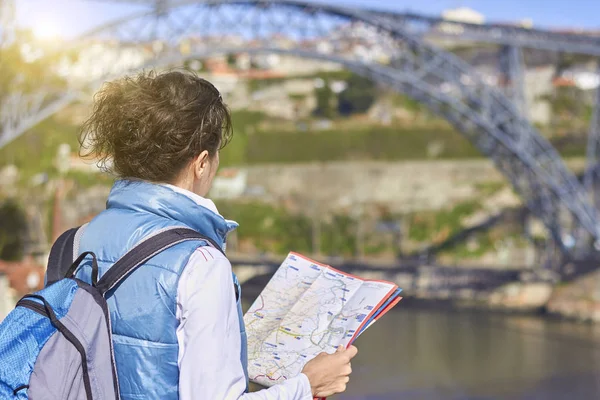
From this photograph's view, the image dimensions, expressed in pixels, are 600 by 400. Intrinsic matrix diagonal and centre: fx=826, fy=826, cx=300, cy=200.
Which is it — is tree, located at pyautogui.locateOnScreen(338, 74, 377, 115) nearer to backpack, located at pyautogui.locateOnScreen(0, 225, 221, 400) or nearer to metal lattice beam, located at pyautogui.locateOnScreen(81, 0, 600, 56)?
metal lattice beam, located at pyautogui.locateOnScreen(81, 0, 600, 56)

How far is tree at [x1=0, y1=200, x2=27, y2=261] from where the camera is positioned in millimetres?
12289

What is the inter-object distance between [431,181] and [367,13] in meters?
8.23

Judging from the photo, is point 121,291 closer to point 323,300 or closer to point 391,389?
point 323,300

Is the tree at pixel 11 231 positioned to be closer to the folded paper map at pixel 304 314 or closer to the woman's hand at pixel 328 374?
the folded paper map at pixel 304 314

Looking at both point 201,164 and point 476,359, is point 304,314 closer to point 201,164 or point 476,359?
point 201,164

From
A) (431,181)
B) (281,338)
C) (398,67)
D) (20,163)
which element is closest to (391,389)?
(398,67)

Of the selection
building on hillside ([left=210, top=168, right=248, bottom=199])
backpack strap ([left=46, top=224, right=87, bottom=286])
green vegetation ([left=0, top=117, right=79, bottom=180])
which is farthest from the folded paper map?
green vegetation ([left=0, top=117, right=79, bottom=180])

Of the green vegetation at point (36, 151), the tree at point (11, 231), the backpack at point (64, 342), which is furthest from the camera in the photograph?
the green vegetation at point (36, 151)

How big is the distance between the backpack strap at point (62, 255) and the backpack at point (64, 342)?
0.18ft

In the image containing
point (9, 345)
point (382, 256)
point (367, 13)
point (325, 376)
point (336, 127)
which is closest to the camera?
point (9, 345)

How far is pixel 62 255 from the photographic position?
91 centimetres

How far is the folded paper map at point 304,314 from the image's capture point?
0.98m

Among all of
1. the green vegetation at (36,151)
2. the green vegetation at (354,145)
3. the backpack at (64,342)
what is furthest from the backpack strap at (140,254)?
the green vegetation at (354,145)

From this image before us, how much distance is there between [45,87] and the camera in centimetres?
1070
